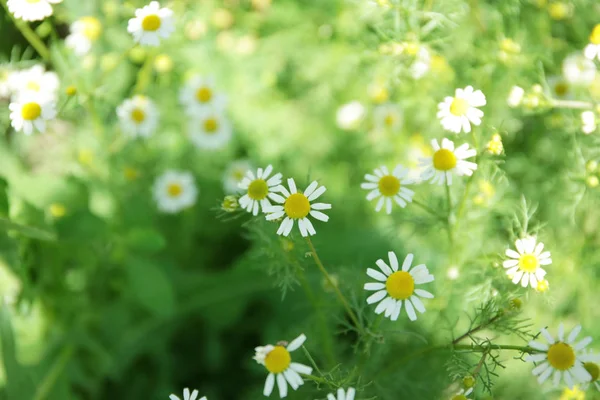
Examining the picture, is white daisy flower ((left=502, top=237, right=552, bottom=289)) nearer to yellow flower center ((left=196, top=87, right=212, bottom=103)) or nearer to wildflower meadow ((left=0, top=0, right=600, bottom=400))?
wildflower meadow ((left=0, top=0, right=600, bottom=400))

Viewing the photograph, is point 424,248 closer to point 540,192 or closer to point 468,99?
point 540,192

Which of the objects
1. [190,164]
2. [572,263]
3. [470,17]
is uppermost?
[190,164]

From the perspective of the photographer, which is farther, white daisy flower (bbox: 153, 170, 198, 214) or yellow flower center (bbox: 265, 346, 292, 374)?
white daisy flower (bbox: 153, 170, 198, 214)

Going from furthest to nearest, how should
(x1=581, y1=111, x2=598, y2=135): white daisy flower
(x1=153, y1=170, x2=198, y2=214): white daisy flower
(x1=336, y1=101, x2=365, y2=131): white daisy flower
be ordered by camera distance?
(x1=336, y1=101, x2=365, y2=131): white daisy flower
(x1=153, y1=170, x2=198, y2=214): white daisy flower
(x1=581, y1=111, x2=598, y2=135): white daisy flower

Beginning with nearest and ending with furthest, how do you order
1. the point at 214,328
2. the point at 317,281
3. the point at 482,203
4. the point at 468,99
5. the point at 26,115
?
the point at 468,99 < the point at 26,115 < the point at 482,203 < the point at 317,281 < the point at 214,328

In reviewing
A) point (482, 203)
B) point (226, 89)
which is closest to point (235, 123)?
point (226, 89)

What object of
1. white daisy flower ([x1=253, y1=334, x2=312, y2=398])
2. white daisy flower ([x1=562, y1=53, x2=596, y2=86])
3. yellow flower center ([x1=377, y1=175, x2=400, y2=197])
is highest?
white daisy flower ([x1=562, y1=53, x2=596, y2=86])

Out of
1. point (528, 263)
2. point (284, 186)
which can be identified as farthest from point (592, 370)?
point (284, 186)

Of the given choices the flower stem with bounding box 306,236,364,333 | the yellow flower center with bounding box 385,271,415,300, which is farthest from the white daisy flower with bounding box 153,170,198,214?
the yellow flower center with bounding box 385,271,415,300
